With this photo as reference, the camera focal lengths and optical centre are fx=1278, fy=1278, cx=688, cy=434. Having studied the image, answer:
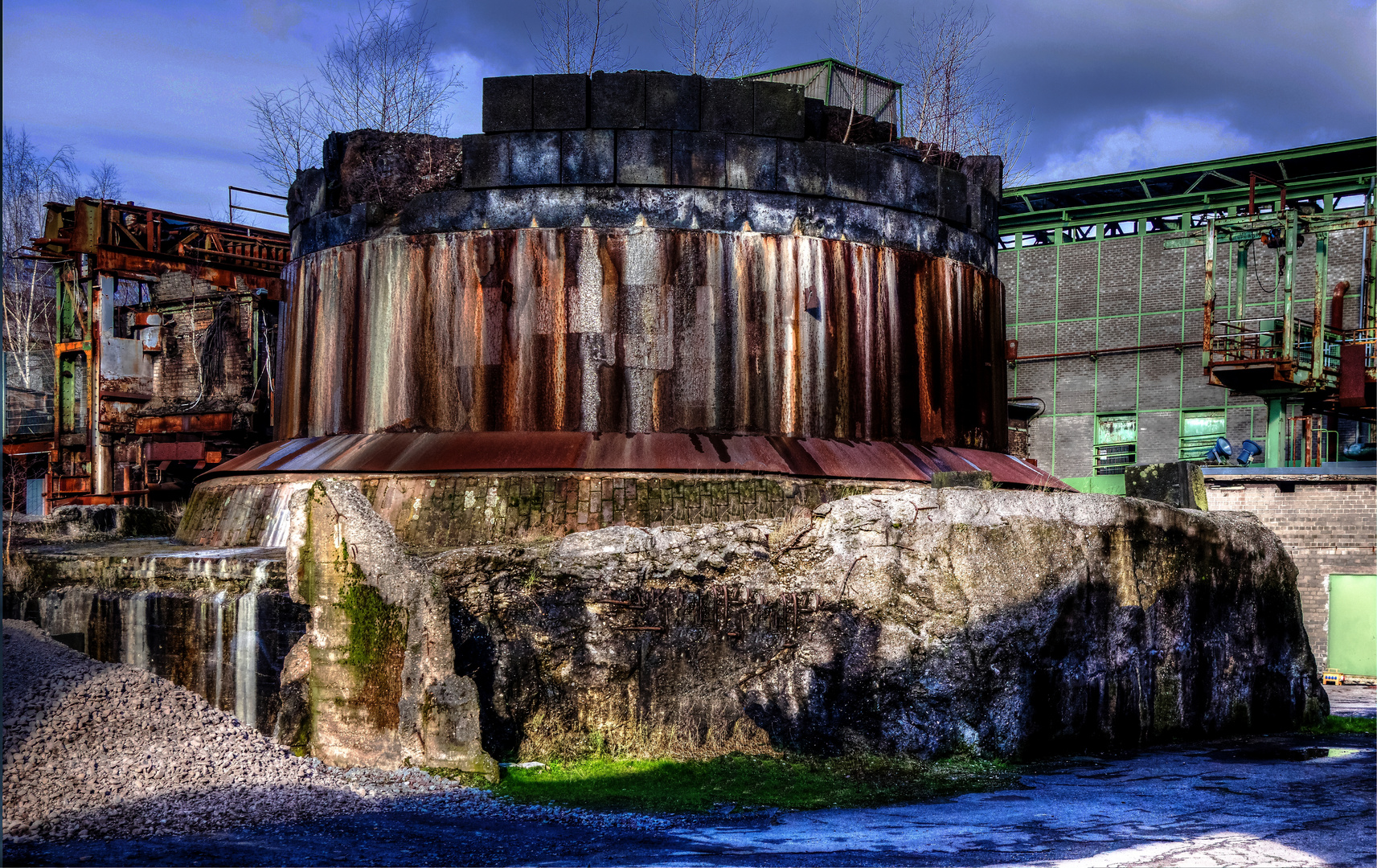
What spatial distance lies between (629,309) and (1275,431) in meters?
18.2

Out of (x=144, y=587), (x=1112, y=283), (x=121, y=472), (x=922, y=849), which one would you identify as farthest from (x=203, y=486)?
(x=1112, y=283)

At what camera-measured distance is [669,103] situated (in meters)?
12.8

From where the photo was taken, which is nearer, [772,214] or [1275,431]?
[772,214]

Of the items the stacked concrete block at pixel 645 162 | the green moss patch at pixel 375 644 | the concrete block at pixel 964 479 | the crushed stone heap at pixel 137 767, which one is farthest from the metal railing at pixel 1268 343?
the crushed stone heap at pixel 137 767

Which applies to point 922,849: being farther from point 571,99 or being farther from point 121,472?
point 121,472

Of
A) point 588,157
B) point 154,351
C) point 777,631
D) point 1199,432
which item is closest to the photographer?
point 777,631

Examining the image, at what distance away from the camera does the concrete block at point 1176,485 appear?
47.6 ft

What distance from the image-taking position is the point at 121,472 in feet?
81.8

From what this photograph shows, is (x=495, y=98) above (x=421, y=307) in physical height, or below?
above

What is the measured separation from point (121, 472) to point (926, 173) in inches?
703

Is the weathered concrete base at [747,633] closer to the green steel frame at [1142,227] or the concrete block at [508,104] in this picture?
Answer: the concrete block at [508,104]

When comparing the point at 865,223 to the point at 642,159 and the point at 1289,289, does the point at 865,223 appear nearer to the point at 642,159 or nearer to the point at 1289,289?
the point at 642,159

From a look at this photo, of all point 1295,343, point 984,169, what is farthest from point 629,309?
A: point 1295,343

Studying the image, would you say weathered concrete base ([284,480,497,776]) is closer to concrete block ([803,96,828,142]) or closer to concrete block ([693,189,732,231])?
concrete block ([693,189,732,231])
